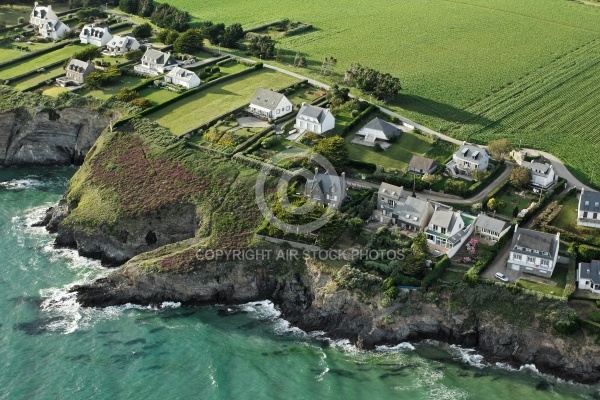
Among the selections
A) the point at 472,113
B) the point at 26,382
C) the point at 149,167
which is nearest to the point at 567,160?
the point at 472,113

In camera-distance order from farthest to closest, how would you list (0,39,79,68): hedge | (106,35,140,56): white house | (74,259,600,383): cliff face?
A: (106,35,140,56): white house
(0,39,79,68): hedge
(74,259,600,383): cliff face

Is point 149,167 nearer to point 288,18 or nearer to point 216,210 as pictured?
point 216,210

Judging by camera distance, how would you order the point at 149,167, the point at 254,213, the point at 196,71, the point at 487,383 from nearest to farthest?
the point at 487,383, the point at 254,213, the point at 149,167, the point at 196,71

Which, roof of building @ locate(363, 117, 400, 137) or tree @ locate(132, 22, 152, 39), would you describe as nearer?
roof of building @ locate(363, 117, 400, 137)

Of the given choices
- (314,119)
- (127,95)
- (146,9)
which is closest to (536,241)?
(314,119)

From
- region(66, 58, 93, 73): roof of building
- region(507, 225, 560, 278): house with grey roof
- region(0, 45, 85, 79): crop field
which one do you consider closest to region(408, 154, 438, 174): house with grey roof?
region(507, 225, 560, 278): house with grey roof

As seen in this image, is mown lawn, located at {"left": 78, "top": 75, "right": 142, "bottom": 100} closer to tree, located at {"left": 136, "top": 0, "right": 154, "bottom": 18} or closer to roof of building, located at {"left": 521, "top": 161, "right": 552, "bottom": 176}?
tree, located at {"left": 136, "top": 0, "right": 154, "bottom": 18}

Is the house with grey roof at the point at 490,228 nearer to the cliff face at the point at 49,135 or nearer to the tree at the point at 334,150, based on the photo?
the tree at the point at 334,150
